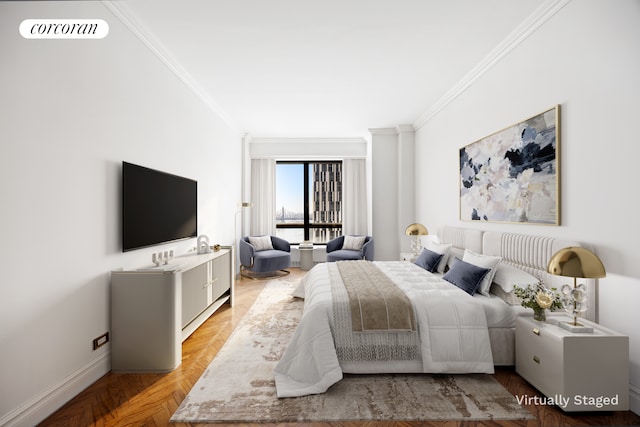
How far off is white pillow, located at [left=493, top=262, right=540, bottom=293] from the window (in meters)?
4.84

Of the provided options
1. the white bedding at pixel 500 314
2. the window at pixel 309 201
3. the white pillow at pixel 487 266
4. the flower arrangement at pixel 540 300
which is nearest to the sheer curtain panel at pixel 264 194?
the window at pixel 309 201

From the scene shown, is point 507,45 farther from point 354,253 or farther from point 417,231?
point 354,253

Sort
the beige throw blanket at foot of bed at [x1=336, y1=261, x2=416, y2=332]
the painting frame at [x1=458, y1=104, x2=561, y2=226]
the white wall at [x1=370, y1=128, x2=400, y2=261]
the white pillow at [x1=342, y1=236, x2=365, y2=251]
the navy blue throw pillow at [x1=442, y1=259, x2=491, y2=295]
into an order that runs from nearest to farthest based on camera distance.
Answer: the beige throw blanket at foot of bed at [x1=336, y1=261, x2=416, y2=332] → the painting frame at [x1=458, y1=104, x2=561, y2=226] → the navy blue throw pillow at [x1=442, y1=259, x2=491, y2=295] → the white wall at [x1=370, y1=128, x2=400, y2=261] → the white pillow at [x1=342, y1=236, x2=365, y2=251]

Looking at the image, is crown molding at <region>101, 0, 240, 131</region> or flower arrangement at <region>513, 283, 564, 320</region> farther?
crown molding at <region>101, 0, 240, 131</region>

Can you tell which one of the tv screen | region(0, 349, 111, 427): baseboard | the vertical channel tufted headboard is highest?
the tv screen

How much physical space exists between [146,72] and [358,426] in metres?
3.61

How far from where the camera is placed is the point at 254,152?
7059 mm

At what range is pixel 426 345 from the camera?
240 centimetres

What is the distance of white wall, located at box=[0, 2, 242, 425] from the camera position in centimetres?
174

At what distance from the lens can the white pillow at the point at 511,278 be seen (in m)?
2.60

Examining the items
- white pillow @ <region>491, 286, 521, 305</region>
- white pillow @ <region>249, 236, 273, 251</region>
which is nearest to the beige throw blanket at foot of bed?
white pillow @ <region>491, 286, 521, 305</region>

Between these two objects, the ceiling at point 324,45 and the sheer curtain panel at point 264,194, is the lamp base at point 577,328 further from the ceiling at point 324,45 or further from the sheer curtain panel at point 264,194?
the sheer curtain panel at point 264,194

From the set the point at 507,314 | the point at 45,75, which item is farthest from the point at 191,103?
the point at 507,314

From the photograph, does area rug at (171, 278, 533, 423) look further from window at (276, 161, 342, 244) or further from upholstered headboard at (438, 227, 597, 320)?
window at (276, 161, 342, 244)
